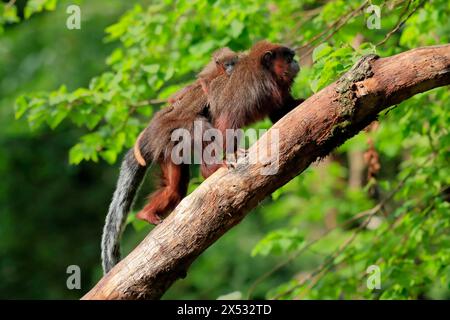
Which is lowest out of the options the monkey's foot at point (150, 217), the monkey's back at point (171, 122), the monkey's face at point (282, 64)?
the monkey's foot at point (150, 217)

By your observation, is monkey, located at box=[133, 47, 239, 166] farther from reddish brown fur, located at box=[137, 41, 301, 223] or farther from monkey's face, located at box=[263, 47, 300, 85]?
monkey's face, located at box=[263, 47, 300, 85]

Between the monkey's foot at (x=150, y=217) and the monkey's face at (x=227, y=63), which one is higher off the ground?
the monkey's face at (x=227, y=63)

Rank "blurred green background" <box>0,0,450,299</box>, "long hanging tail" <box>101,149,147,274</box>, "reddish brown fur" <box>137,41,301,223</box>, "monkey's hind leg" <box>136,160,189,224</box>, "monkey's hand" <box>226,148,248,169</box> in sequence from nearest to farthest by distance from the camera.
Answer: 1. "monkey's hand" <box>226,148,248,169</box>
2. "reddish brown fur" <box>137,41,301,223</box>
3. "monkey's hind leg" <box>136,160,189,224</box>
4. "long hanging tail" <box>101,149,147,274</box>
5. "blurred green background" <box>0,0,450,299</box>

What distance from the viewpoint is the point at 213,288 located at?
14008 mm

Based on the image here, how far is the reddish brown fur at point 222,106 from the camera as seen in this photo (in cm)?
571

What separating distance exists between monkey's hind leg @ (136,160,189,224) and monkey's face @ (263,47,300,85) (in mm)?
1075

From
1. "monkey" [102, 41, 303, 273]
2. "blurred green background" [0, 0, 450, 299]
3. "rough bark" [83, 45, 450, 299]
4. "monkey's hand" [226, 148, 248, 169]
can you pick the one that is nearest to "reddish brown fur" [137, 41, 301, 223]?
"monkey" [102, 41, 303, 273]

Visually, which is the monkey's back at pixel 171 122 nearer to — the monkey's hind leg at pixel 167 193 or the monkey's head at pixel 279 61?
the monkey's hind leg at pixel 167 193

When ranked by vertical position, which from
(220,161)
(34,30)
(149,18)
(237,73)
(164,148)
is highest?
(34,30)

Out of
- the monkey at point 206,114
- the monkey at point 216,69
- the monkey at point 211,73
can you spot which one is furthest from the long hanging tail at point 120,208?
the monkey at point 216,69

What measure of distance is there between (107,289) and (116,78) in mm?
2668

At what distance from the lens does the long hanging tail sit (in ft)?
20.0
